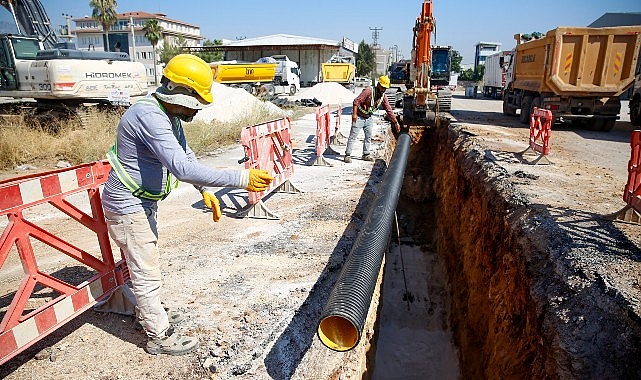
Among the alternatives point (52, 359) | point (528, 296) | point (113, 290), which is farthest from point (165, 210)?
point (528, 296)

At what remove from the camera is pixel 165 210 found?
218 inches

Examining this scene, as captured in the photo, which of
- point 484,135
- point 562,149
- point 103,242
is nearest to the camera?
point 103,242

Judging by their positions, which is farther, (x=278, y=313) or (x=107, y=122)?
(x=107, y=122)

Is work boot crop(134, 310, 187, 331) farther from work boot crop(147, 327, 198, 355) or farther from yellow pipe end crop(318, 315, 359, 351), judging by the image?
yellow pipe end crop(318, 315, 359, 351)

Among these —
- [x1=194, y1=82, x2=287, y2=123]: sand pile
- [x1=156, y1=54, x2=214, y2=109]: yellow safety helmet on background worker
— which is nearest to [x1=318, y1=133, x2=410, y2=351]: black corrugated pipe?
[x1=156, y1=54, x2=214, y2=109]: yellow safety helmet on background worker

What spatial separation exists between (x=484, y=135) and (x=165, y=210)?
8.01m

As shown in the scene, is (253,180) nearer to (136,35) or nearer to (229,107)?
(229,107)

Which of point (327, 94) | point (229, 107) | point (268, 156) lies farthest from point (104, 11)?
point (268, 156)

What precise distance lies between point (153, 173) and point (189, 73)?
670 mm

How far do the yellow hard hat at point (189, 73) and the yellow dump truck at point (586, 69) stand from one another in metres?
11.1

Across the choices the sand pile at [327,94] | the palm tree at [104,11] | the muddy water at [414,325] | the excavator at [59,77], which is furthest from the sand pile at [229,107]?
the palm tree at [104,11]

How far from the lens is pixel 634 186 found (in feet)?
13.0

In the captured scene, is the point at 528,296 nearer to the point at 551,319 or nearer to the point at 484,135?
the point at 551,319

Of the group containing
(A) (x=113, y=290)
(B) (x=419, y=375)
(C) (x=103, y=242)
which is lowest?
(B) (x=419, y=375)
